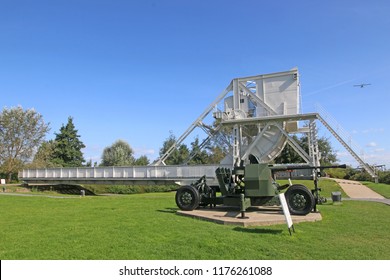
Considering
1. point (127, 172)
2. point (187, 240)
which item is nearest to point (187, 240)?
point (187, 240)

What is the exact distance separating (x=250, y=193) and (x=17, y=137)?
52706 millimetres

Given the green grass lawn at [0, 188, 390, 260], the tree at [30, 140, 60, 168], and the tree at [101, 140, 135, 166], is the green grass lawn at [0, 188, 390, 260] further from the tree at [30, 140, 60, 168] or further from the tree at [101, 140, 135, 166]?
the tree at [101, 140, 135, 166]

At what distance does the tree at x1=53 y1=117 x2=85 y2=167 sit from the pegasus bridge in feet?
126

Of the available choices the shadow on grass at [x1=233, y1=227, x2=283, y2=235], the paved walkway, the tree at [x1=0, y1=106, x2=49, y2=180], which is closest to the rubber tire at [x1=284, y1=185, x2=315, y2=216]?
the shadow on grass at [x1=233, y1=227, x2=283, y2=235]

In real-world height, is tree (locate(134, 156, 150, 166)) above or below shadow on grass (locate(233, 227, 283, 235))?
above

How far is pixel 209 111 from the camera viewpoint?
133ft

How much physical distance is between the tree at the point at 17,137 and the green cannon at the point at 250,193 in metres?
49.8

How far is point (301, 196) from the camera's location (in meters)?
12.0

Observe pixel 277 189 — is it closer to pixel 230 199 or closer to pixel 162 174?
pixel 230 199

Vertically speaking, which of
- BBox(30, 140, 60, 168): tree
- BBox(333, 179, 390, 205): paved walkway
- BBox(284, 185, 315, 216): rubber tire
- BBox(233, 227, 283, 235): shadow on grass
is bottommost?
BBox(333, 179, 390, 205): paved walkway

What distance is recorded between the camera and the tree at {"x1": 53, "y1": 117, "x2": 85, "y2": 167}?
7606cm

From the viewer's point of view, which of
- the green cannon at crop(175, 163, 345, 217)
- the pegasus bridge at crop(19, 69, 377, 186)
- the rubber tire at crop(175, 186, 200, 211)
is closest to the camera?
the green cannon at crop(175, 163, 345, 217)

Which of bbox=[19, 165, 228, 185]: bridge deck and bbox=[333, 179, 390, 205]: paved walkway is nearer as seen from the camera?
bbox=[333, 179, 390, 205]: paved walkway

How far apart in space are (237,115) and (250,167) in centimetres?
2586
